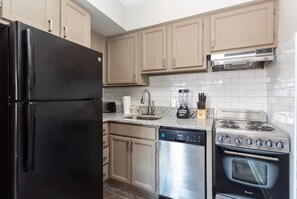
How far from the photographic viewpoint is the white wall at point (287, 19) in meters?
1.20

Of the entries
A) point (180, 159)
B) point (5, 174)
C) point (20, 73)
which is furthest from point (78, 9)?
point (180, 159)

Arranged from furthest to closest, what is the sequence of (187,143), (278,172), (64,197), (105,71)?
(105,71) → (187,143) → (278,172) → (64,197)

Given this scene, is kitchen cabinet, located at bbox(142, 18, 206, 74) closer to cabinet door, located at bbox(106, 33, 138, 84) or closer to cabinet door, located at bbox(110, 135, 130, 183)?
cabinet door, located at bbox(106, 33, 138, 84)

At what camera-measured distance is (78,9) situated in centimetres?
176

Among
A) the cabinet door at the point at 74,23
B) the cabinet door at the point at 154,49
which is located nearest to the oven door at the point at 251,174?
the cabinet door at the point at 154,49

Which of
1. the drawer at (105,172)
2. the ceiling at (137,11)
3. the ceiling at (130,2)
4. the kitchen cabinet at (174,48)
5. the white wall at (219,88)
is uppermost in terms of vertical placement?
the ceiling at (130,2)

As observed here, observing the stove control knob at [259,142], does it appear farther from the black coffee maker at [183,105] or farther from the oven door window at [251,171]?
the black coffee maker at [183,105]

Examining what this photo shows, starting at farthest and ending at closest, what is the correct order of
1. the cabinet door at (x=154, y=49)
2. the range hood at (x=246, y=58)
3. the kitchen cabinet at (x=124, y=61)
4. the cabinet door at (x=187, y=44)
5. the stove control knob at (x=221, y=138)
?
1. the kitchen cabinet at (x=124, y=61)
2. the cabinet door at (x=154, y=49)
3. the cabinet door at (x=187, y=44)
4. the range hood at (x=246, y=58)
5. the stove control knob at (x=221, y=138)

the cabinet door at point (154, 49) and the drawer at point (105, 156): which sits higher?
the cabinet door at point (154, 49)

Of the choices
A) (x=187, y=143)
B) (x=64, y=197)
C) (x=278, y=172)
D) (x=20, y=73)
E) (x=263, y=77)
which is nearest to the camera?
(x=20, y=73)

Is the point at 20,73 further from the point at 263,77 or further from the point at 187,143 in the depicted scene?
the point at 263,77

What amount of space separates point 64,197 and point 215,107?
187cm

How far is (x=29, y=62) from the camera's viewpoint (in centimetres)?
89

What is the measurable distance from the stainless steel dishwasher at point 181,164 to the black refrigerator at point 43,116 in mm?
800
